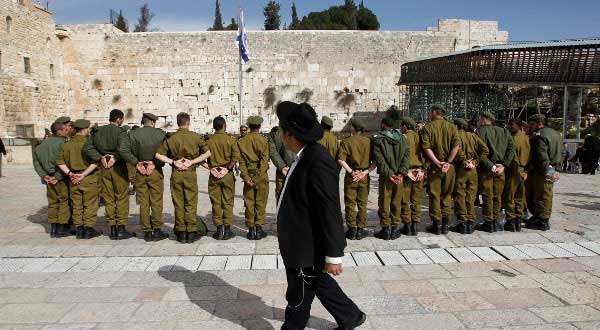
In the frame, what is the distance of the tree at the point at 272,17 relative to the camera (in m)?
42.1

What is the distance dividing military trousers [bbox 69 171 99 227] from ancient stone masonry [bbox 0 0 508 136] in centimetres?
1809

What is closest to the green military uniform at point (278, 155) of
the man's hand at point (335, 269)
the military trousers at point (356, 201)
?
the military trousers at point (356, 201)

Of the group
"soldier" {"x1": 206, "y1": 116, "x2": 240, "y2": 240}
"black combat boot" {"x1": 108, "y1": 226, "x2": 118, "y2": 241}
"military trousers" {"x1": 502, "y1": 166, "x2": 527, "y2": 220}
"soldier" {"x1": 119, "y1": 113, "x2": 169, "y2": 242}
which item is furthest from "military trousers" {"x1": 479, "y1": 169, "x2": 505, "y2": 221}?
"black combat boot" {"x1": 108, "y1": 226, "x2": 118, "y2": 241}

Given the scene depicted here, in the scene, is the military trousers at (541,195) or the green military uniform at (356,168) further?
the military trousers at (541,195)

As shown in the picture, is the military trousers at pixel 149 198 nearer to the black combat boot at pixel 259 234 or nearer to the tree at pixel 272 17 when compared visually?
the black combat boot at pixel 259 234

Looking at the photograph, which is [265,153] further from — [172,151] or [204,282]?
[204,282]

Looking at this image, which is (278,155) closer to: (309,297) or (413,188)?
(413,188)

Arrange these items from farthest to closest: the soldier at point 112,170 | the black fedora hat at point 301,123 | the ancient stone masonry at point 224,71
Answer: the ancient stone masonry at point 224,71
the soldier at point 112,170
the black fedora hat at point 301,123

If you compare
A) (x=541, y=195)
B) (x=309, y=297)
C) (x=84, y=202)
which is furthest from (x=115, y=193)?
(x=541, y=195)

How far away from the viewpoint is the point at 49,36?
2202 centimetres

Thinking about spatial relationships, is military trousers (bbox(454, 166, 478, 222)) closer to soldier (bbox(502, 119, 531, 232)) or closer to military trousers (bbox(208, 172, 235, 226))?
soldier (bbox(502, 119, 531, 232))

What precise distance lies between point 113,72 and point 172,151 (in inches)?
813

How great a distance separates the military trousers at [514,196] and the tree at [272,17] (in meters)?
39.2

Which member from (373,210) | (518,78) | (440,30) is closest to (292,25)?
(440,30)
